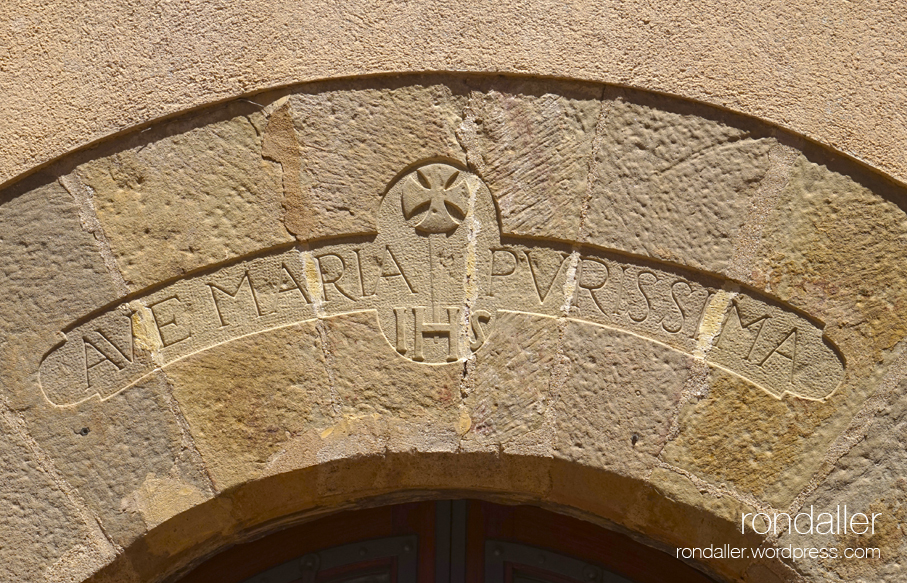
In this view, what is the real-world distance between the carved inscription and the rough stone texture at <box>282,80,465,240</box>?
0.04m

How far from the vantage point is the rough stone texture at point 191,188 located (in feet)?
5.16

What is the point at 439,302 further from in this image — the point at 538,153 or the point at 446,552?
the point at 446,552

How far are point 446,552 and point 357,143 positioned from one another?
980 millimetres

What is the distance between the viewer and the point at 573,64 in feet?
5.18

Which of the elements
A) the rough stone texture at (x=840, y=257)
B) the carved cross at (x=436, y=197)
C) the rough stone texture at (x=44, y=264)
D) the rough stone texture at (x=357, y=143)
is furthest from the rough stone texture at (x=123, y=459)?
the rough stone texture at (x=840, y=257)

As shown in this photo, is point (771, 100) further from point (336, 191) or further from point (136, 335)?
point (136, 335)

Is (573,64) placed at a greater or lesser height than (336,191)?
greater

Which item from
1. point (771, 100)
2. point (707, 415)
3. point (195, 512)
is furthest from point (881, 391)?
point (195, 512)

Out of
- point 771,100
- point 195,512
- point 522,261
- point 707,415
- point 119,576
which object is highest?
point 771,100

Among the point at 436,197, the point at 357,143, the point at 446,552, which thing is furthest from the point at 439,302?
the point at 446,552

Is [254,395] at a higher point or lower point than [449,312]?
lower

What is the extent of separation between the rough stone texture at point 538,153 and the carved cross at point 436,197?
0.19 feet

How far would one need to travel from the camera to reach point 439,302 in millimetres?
1606

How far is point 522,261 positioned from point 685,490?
56cm
